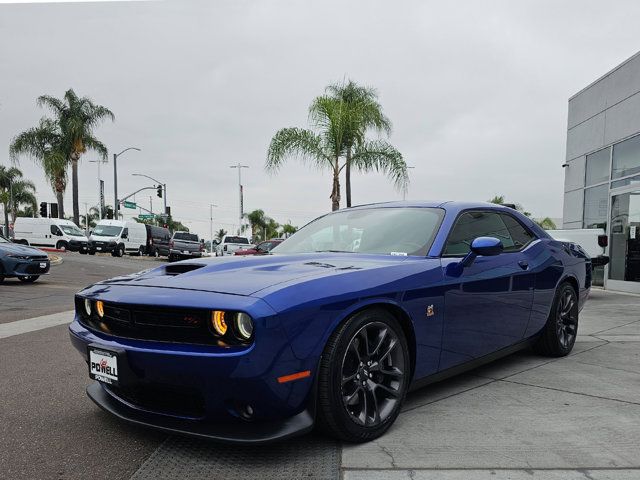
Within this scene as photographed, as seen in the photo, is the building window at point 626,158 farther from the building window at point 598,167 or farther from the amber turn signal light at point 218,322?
the amber turn signal light at point 218,322

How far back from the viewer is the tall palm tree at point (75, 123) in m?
34.9

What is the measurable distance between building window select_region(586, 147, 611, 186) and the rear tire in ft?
34.0

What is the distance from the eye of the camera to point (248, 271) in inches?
112

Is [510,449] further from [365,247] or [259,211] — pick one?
[259,211]

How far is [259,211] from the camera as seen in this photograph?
278 feet

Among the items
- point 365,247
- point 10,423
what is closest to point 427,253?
point 365,247

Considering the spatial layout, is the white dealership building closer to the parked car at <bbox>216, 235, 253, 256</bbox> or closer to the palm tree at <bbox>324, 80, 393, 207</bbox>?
the palm tree at <bbox>324, 80, 393, 207</bbox>

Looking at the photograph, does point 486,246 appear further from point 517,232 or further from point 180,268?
point 180,268

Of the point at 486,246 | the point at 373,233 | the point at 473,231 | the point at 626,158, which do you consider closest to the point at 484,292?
the point at 486,246

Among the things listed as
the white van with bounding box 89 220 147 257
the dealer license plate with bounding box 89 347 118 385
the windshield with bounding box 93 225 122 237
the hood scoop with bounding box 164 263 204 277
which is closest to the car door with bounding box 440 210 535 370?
the hood scoop with bounding box 164 263 204 277

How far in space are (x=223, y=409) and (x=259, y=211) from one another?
82973mm

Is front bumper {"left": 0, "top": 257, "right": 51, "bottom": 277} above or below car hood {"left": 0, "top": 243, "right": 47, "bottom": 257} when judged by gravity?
below

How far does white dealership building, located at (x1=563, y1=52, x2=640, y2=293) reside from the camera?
12.1m

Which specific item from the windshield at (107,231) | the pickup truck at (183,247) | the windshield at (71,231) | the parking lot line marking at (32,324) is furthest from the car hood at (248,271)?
the windshield at (71,231)
